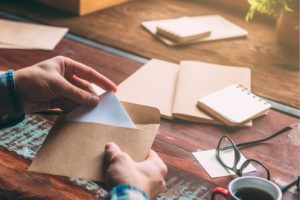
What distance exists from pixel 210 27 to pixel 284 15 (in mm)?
238

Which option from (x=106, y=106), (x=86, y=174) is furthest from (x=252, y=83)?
(x=86, y=174)

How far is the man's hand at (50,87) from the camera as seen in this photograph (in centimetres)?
97

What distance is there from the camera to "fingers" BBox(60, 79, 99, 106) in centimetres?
97

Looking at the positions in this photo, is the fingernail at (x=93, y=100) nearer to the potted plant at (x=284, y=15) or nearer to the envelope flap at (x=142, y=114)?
the envelope flap at (x=142, y=114)

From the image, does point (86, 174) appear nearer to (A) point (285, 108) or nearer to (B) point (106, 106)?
(B) point (106, 106)

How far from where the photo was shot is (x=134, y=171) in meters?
0.81

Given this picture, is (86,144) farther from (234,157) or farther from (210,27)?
(210,27)

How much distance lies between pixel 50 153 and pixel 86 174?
89 mm

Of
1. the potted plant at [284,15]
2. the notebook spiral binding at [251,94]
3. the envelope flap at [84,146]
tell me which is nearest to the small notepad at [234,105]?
the notebook spiral binding at [251,94]

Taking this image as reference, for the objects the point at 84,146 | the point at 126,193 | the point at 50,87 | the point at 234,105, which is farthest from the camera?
the point at 234,105

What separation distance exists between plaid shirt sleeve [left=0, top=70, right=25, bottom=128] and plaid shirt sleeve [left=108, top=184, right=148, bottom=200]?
0.34 meters

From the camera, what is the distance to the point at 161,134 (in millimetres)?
1052

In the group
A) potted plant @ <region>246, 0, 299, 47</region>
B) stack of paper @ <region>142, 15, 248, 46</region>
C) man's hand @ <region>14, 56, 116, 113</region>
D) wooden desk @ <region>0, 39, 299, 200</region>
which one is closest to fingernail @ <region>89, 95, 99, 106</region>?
man's hand @ <region>14, 56, 116, 113</region>

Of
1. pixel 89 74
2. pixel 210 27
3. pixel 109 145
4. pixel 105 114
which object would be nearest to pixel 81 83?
pixel 89 74
